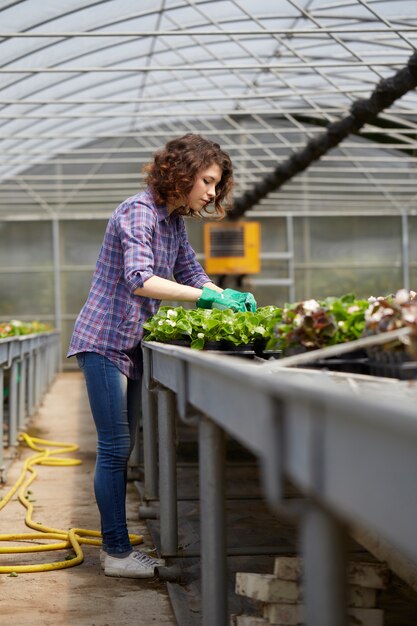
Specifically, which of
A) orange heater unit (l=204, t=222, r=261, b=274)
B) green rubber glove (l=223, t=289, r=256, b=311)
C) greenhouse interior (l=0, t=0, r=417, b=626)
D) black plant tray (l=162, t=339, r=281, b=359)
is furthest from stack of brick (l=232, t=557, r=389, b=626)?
A: orange heater unit (l=204, t=222, r=261, b=274)

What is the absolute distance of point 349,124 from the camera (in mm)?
11578

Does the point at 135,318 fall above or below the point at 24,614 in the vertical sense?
above

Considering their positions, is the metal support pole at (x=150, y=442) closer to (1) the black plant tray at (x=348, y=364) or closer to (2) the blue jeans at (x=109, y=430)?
(2) the blue jeans at (x=109, y=430)

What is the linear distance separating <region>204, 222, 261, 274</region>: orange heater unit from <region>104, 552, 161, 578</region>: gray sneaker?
1554cm

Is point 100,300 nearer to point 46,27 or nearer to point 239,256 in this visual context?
point 46,27

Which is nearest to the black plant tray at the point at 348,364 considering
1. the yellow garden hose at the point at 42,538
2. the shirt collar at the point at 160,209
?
the shirt collar at the point at 160,209

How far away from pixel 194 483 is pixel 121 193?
15.3m

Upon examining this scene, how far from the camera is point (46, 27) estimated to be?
11.6m

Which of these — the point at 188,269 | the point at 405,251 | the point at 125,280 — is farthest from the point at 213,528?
the point at 405,251

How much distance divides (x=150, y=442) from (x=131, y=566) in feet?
4.10

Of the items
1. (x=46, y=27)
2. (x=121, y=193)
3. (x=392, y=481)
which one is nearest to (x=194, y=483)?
(x=392, y=481)

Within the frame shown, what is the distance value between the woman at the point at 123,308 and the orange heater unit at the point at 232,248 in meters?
15.5

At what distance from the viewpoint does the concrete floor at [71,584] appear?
3.78 meters

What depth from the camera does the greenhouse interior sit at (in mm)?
1738
